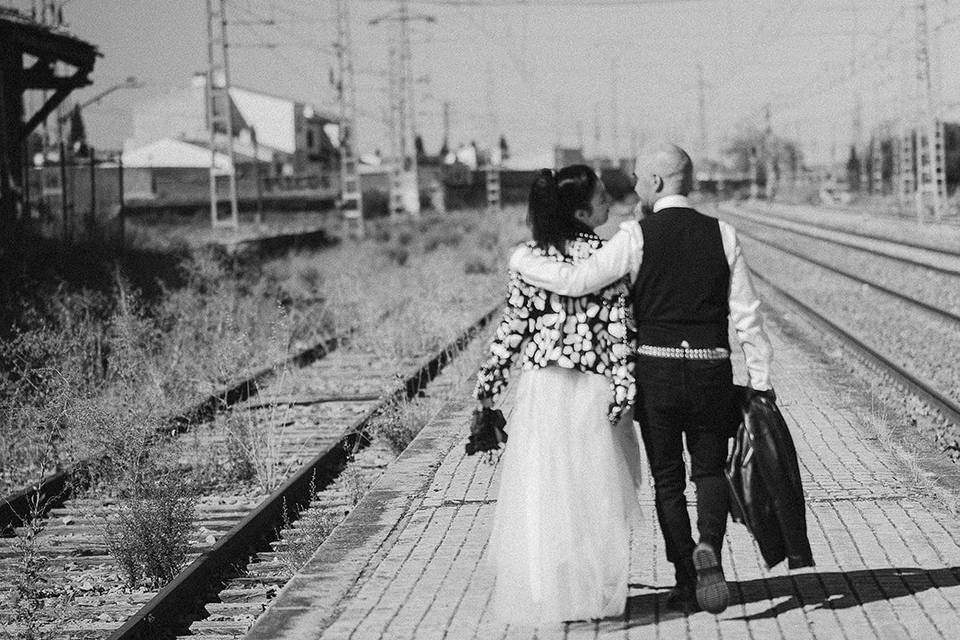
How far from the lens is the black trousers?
5621 millimetres

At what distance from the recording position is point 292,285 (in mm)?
28156

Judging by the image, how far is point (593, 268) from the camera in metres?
5.57

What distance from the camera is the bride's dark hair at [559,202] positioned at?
224 inches

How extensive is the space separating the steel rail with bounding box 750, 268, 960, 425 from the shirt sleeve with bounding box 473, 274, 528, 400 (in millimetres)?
6307

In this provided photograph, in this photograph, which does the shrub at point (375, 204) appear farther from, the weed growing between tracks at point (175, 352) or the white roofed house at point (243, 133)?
the weed growing between tracks at point (175, 352)

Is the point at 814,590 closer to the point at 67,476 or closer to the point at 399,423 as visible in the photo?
the point at 67,476

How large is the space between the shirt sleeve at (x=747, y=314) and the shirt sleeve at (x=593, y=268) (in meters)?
0.34

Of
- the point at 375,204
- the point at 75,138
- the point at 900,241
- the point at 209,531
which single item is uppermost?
the point at 75,138

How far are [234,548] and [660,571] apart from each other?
2408mm

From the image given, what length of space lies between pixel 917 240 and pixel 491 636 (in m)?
38.6

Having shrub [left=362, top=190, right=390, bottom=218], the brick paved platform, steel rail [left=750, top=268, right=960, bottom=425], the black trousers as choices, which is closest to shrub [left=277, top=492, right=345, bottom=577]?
the brick paved platform

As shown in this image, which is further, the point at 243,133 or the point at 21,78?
the point at 243,133

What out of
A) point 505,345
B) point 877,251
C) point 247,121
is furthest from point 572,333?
point 247,121

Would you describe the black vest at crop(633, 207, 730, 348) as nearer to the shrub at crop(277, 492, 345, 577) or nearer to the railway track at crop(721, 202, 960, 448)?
the shrub at crop(277, 492, 345, 577)
